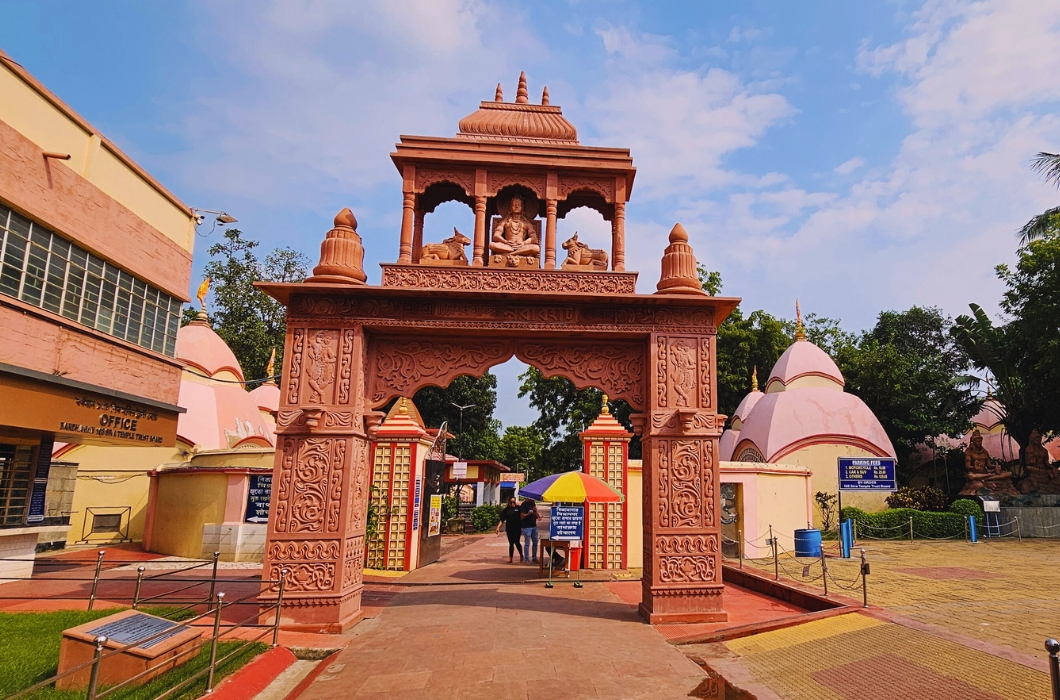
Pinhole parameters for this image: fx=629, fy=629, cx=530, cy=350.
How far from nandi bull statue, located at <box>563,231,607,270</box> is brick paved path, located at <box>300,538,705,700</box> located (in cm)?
483

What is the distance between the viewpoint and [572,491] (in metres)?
10.7

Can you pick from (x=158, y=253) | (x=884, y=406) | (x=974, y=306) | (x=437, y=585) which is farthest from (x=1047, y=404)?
(x=158, y=253)

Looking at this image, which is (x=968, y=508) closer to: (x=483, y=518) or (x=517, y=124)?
(x=483, y=518)

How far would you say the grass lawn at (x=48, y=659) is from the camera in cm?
511

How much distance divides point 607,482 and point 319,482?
756 centimetres

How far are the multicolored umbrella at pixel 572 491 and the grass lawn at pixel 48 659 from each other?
5.19 metres

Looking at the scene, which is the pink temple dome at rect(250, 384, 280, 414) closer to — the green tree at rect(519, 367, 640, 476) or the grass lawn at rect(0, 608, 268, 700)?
the green tree at rect(519, 367, 640, 476)

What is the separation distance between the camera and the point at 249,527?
540 inches

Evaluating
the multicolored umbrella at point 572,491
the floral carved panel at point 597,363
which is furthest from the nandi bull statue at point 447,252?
the multicolored umbrella at point 572,491

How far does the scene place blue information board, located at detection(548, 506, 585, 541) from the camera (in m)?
11.5

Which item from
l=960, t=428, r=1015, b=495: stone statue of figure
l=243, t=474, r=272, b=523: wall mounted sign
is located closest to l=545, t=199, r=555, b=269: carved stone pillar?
l=243, t=474, r=272, b=523: wall mounted sign

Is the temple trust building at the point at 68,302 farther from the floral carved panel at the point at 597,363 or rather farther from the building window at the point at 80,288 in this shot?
the floral carved panel at the point at 597,363

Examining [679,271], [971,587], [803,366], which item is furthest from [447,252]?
[803,366]

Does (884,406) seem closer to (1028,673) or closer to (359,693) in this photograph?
(1028,673)
